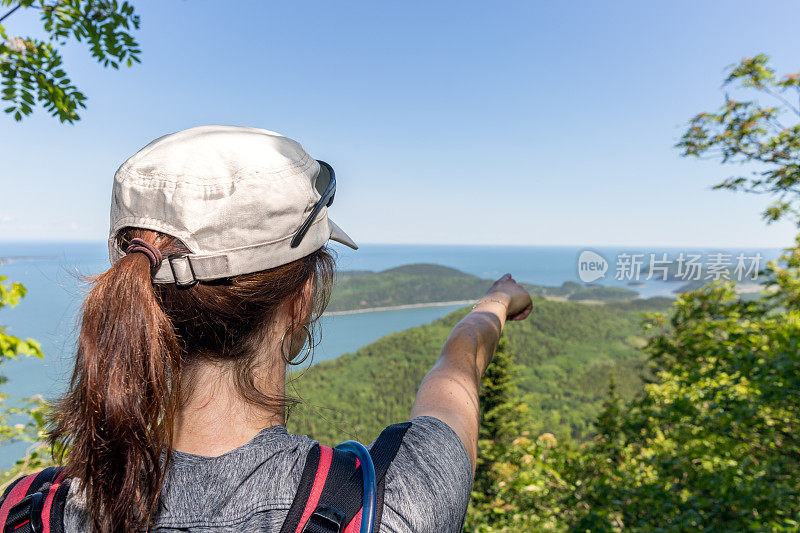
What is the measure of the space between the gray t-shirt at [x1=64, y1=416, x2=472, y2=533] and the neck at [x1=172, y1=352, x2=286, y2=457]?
2 centimetres

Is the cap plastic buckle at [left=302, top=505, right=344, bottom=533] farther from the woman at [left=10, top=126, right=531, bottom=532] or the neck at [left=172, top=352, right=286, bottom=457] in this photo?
the neck at [left=172, top=352, right=286, bottom=457]

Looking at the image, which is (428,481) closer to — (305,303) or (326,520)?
(326,520)

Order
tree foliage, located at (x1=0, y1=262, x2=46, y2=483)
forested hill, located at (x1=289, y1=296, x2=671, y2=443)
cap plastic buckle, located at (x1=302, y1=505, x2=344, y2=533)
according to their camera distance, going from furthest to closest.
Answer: forested hill, located at (x1=289, y1=296, x2=671, y2=443) < tree foliage, located at (x1=0, y1=262, x2=46, y2=483) < cap plastic buckle, located at (x1=302, y1=505, x2=344, y2=533)

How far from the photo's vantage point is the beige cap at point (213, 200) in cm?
70

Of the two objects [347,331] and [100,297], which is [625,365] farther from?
[100,297]

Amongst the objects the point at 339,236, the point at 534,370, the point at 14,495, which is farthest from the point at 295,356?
the point at 534,370

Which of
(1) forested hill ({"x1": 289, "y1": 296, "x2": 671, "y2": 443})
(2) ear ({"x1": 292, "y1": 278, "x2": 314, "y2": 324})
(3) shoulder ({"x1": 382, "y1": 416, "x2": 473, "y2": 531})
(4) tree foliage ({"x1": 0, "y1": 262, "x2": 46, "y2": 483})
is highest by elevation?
(2) ear ({"x1": 292, "y1": 278, "x2": 314, "y2": 324})

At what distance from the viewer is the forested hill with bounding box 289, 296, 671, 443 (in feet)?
126

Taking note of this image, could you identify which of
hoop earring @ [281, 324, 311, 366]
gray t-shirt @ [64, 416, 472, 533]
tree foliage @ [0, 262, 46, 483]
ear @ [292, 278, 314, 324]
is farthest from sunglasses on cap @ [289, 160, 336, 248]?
tree foliage @ [0, 262, 46, 483]

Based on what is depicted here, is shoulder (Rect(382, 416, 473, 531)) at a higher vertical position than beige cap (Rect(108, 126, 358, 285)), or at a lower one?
lower

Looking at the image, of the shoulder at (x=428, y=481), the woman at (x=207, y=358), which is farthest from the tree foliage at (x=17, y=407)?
the shoulder at (x=428, y=481)

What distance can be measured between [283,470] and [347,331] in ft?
187

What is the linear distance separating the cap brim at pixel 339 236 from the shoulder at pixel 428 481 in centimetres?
45

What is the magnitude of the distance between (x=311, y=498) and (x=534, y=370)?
5293 cm
